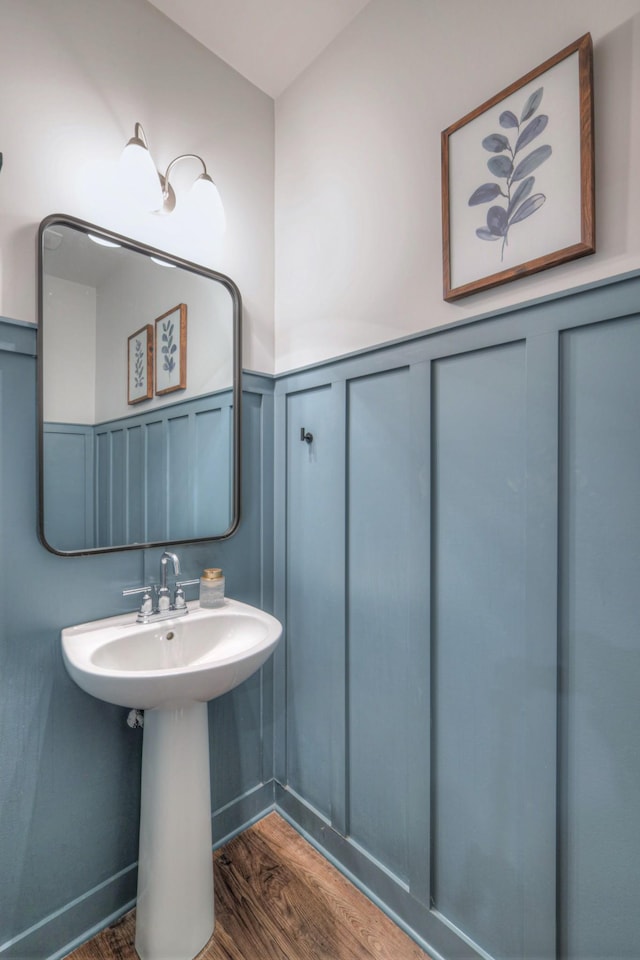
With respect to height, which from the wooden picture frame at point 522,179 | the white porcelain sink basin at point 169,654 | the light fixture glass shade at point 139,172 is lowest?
the white porcelain sink basin at point 169,654

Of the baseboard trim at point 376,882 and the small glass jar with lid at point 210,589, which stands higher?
the small glass jar with lid at point 210,589

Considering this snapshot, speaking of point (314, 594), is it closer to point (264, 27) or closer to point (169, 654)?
point (169, 654)

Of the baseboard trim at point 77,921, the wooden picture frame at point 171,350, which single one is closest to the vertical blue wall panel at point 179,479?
the wooden picture frame at point 171,350

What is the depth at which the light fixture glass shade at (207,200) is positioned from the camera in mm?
1412

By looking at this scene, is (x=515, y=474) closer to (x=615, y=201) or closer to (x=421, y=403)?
(x=421, y=403)

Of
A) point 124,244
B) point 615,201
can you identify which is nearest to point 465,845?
point 615,201

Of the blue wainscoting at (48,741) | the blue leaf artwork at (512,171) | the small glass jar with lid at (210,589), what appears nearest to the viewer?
the blue leaf artwork at (512,171)

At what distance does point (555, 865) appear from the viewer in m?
0.95

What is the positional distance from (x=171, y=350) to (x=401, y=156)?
0.89 meters

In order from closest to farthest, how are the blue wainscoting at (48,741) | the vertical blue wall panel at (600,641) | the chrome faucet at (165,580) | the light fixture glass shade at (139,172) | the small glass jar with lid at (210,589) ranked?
1. the vertical blue wall panel at (600,641)
2. the blue wainscoting at (48,741)
3. the light fixture glass shade at (139,172)
4. the chrome faucet at (165,580)
5. the small glass jar with lid at (210,589)

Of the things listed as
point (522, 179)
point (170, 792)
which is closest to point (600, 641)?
point (522, 179)

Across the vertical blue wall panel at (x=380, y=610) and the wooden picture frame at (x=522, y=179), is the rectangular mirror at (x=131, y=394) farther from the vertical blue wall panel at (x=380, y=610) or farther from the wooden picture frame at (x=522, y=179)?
the wooden picture frame at (x=522, y=179)

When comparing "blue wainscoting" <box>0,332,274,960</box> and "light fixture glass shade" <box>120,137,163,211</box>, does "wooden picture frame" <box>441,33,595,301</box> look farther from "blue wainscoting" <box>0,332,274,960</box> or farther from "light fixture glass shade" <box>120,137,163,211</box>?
"blue wainscoting" <box>0,332,274,960</box>

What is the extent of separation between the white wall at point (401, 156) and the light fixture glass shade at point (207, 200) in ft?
1.00
